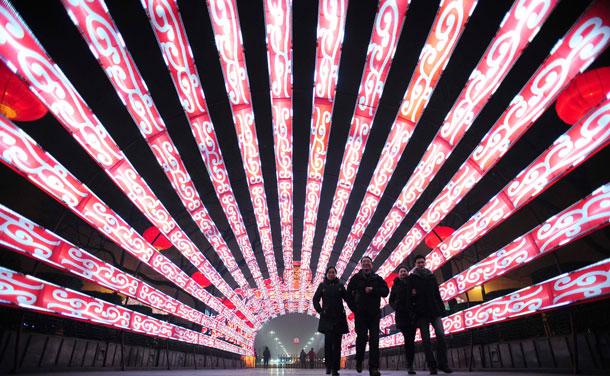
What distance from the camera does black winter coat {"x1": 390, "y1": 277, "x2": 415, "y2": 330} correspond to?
6.80 m

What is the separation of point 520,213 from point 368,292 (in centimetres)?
1258

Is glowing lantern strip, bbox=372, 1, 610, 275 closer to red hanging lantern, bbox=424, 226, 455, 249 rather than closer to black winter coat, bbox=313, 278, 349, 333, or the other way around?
red hanging lantern, bbox=424, 226, 455, 249

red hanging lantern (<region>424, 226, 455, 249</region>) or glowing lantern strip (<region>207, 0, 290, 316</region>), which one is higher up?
glowing lantern strip (<region>207, 0, 290, 316</region>)

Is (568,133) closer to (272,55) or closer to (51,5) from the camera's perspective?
(272,55)

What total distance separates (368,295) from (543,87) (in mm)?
4535

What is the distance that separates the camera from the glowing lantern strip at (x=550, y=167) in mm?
5305

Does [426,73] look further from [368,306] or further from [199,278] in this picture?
[199,278]

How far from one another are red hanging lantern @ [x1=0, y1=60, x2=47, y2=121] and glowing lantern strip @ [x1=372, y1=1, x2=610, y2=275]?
850cm

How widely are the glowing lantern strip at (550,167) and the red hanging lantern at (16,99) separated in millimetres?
9047

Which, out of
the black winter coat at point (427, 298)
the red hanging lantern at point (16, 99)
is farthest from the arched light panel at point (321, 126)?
the black winter coat at point (427, 298)

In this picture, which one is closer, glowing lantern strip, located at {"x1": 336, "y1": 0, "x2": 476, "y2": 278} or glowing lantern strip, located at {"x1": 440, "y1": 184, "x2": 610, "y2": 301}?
glowing lantern strip, located at {"x1": 440, "y1": 184, "x2": 610, "y2": 301}

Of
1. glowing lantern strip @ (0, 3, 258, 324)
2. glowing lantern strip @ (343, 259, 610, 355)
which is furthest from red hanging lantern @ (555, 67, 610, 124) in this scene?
glowing lantern strip @ (0, 3, 258, 324)

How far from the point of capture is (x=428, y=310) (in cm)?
667

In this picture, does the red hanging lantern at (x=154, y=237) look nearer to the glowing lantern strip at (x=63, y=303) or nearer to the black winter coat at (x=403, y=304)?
the glowing lantern strip at (x=63, y=303)
